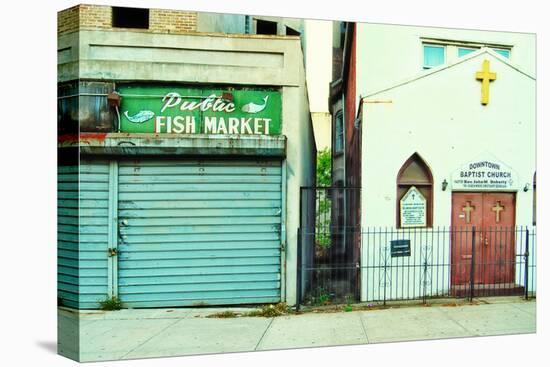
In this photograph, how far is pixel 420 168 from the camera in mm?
7004

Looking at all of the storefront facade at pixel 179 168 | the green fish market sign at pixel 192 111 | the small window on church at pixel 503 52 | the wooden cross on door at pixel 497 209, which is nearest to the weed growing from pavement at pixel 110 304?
the storefront facade at pixel 179 168

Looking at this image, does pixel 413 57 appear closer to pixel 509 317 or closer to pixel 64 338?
pixel 509 317

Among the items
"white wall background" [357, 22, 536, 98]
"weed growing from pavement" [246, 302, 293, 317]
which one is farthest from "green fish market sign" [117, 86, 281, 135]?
"weed growing from pavement" [246, 302, 293, 317]

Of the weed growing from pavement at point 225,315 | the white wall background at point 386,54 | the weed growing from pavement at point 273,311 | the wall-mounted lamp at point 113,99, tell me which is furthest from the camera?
the white wall background at point 386,54

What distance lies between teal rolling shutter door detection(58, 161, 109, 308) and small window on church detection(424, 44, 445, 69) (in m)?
4.00

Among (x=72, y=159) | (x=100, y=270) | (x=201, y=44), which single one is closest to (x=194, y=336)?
(x=100, y=270)

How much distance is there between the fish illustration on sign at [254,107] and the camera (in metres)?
6.24

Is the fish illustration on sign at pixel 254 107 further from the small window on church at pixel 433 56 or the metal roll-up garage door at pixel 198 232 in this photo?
the small window on church at pixel 433 56

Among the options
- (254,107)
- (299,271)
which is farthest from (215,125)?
(299,271)

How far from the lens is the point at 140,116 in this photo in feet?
19.8

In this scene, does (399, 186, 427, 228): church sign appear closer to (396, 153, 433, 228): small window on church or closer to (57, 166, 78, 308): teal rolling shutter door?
(396, 153, 433, 228): small window on church

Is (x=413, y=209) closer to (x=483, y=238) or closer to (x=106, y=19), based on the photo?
(x=483, y=238)

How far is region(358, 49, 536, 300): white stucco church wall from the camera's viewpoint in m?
6.81

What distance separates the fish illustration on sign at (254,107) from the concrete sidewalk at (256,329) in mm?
2215
